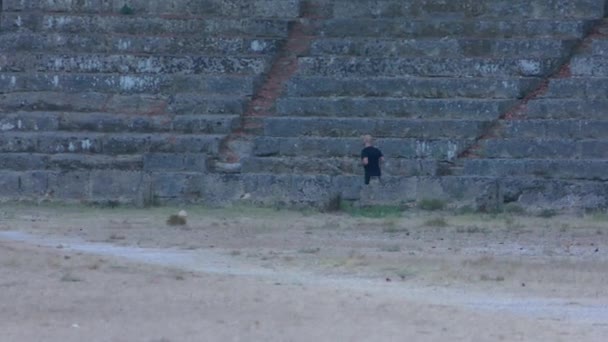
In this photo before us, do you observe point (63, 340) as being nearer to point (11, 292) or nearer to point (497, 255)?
point (11, 292)

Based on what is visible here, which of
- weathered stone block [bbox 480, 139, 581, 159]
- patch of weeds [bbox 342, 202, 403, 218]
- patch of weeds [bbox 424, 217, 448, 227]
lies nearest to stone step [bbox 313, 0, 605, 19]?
weathered stone block [bbox 480, 139, 581, 159]

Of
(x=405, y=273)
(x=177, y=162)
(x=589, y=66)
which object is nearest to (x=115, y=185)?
(x=177, y=162)

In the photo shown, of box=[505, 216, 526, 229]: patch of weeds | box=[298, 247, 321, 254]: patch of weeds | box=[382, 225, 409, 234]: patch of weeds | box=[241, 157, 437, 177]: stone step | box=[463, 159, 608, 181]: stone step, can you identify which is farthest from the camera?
box=[241, 157, 437, 177]: stone step

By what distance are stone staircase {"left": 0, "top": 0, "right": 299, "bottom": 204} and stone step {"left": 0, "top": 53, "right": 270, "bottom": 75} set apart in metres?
0.02

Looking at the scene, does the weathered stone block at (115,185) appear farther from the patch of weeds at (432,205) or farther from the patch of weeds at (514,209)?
the patch of weeds at (514,209)

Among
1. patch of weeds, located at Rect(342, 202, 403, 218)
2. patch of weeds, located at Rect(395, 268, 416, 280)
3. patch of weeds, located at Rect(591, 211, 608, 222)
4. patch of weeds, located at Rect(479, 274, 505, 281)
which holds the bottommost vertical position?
patch of weeds, located at Rect(342, 202, 403, 218)

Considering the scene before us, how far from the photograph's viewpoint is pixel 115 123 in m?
36.8

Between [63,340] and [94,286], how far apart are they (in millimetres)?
4310

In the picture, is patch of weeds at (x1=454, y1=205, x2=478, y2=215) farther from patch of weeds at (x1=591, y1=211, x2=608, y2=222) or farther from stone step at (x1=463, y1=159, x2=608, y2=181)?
patch of weeds at (x1=591, y1=211, x2=608, y2=222)

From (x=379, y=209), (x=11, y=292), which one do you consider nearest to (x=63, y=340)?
(x=11, y=292)

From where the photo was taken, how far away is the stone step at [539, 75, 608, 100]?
1379 inches

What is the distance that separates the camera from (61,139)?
36219 millimetres

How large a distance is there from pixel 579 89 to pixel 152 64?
34.0 feet

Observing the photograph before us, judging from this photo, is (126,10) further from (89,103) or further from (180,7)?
(89,103)
